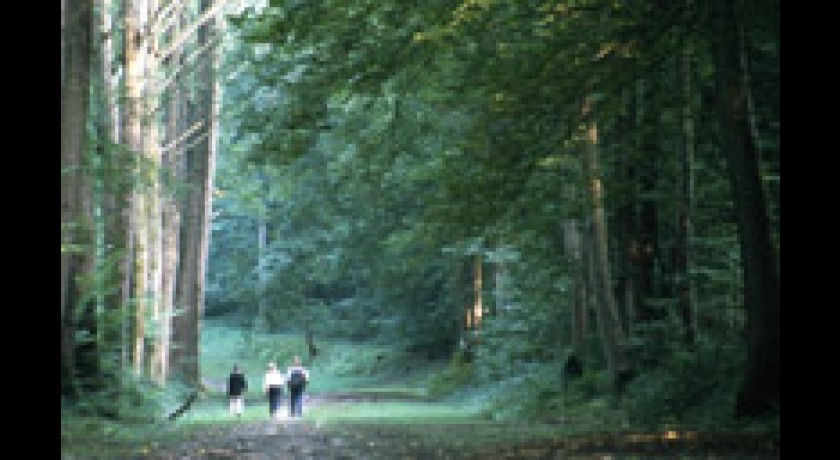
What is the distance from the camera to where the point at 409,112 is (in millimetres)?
22000

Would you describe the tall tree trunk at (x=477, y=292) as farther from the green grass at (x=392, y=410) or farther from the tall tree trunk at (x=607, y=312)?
the tall tree trunk at (x=607, y=312)

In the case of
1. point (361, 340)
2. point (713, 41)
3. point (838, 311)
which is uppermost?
point (713, 41)

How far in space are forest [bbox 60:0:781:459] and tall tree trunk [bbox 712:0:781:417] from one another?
0.03 metres

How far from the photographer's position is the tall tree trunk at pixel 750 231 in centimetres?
1349

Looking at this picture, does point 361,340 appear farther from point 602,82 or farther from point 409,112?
point 602,82

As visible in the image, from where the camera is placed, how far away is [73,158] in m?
15.5

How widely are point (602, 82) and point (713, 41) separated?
56.2 inches

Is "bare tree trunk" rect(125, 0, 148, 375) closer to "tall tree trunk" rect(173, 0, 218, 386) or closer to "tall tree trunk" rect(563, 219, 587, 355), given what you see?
"tall tree trunk" rect(173, 0, 218, 386)

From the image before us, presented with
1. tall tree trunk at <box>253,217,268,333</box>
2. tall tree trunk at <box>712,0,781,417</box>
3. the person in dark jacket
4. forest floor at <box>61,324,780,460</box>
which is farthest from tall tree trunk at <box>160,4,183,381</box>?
tall tree trunk at <box>253,217,268,333</box>

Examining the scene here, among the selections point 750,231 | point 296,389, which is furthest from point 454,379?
point 750,231

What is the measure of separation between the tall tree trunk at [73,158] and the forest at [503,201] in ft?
0.16

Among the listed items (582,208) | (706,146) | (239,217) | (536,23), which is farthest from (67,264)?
(239,217)

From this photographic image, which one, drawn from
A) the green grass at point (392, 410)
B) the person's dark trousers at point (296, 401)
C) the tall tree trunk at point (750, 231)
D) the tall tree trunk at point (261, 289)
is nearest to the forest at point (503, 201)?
the tall tree trunk at point (750, 231)

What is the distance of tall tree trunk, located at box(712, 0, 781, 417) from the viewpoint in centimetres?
1349
